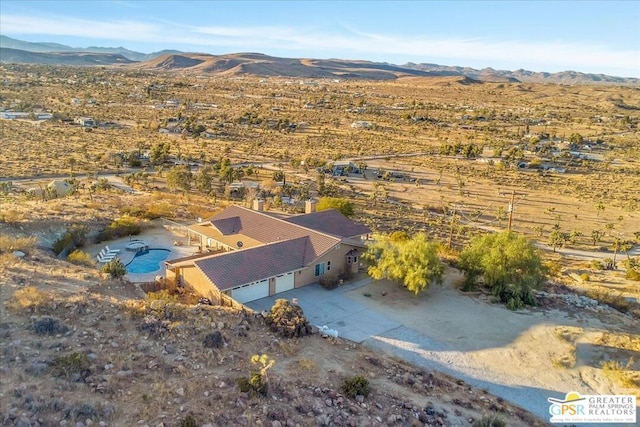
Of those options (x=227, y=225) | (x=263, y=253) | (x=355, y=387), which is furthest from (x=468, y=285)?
(x=227, y=225)

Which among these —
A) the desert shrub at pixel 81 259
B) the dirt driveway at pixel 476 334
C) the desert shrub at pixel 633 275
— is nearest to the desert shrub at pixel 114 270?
the desert shrub at pixel 81 259

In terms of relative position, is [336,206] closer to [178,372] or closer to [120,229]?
[120,229]

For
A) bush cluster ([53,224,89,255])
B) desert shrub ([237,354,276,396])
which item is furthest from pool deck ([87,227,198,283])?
desert shrub ([237,354,276,396])

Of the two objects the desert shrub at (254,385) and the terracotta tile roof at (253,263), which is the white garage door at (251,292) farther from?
the desert shrub at (254,385)

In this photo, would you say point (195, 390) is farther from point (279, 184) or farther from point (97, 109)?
point (97, 109)

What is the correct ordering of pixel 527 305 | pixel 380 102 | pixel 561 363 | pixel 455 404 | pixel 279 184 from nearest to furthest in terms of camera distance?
pixel 455 404 → pixel 561 363 → pixel 527 305 → pixel 279 184 → pixel 380 102

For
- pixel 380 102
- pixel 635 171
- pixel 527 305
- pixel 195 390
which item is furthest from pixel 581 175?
pixel 380 102
